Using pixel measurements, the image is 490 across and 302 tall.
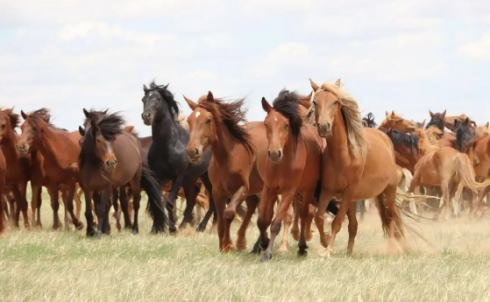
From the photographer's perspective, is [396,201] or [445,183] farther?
[445,183]

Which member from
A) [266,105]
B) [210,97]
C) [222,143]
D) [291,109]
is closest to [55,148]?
[210,97]

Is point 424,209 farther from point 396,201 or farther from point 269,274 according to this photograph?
point 269,274

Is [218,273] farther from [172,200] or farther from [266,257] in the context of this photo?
[172,200]

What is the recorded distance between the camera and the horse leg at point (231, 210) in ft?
36.2

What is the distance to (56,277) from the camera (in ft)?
28.9

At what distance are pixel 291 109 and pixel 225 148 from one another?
1.14 metres

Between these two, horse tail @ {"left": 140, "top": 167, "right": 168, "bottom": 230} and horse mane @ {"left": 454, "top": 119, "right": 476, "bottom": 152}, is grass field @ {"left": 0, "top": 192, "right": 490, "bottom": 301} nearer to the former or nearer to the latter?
horse tail @ {"left": 140, "top": 167, "right": 168, "bottom": 230}

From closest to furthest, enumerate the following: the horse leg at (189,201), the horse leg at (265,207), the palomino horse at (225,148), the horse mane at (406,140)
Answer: the horse leg at (265,207), the palomino horse at (225,148), the horse leg at (189,201), the horse mane at (406,140)

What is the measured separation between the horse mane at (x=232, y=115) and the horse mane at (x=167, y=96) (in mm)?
4432

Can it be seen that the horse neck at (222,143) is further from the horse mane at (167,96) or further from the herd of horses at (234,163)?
the horse mane at (167,96)

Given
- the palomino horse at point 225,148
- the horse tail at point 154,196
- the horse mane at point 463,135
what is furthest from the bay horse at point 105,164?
the horse mane at point 463,135

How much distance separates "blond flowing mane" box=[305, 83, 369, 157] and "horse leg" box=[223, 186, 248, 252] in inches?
44.2

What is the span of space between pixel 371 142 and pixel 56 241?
4107 millimetres

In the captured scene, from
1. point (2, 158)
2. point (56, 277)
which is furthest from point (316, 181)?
point (2, 158)
